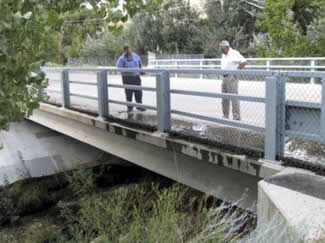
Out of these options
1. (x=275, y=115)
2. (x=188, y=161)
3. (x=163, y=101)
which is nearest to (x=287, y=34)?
(x=163, y=101)

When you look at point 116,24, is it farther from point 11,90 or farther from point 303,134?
point 303,134

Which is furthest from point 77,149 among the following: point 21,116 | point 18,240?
point 21,116

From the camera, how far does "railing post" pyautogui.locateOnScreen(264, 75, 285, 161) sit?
4.55 metres

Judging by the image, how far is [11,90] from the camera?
2.90 meters

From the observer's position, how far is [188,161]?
6.13 meters

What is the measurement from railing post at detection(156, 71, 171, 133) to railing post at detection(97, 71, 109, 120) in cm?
210

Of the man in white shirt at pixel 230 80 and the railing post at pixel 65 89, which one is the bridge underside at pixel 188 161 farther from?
the railing post at pixel 65 89

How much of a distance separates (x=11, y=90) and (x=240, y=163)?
3045mm

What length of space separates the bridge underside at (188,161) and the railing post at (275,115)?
0.25 metres

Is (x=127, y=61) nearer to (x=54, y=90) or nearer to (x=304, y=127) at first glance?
(x=54, y=90)

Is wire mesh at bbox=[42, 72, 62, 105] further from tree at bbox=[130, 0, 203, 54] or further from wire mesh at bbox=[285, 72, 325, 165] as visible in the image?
tree at bbox=[130, 0, 203, 54]

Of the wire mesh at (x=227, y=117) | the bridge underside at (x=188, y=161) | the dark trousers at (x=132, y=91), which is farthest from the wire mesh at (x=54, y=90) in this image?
the wire mesh at (x=227, y=117)

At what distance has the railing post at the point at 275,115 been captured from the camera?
14.9 feet

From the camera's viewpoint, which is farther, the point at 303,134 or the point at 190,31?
the point at 190,31
